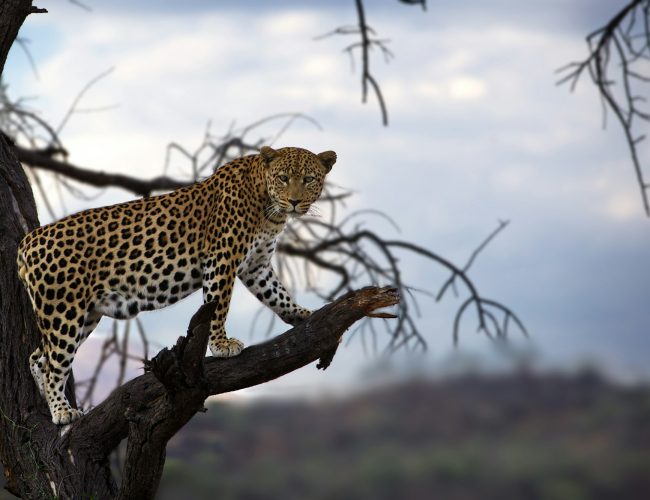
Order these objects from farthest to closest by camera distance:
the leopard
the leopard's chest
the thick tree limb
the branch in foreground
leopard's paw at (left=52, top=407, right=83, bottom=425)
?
the thick tree limb, leopard's paw at (left=52, top=407, right=83, bottom=425), the leopard's chest, the leopard, the branch in foreground

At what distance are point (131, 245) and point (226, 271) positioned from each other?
22.3 inches

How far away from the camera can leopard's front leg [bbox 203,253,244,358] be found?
203 inches

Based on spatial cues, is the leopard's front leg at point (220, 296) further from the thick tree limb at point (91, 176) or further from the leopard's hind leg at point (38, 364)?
the thick tree limb at point (91, 176)

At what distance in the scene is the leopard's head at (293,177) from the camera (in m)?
5.09

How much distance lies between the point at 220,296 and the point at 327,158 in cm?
86

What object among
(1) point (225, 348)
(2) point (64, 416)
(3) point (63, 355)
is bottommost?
(2) point (64, 416)

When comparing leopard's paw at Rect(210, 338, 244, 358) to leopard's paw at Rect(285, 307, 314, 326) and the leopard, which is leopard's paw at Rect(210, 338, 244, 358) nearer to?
the leopard

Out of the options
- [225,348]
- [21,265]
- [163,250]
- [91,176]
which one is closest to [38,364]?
[21,265]

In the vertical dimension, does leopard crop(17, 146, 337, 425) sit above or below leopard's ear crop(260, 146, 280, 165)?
below

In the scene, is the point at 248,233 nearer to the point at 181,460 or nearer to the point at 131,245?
the point at 131,245

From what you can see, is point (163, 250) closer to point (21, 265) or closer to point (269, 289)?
point (269, 289)

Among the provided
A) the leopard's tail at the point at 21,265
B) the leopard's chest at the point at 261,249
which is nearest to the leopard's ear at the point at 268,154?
the leopard's chest at the point at 261,249

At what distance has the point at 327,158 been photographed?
207 inches

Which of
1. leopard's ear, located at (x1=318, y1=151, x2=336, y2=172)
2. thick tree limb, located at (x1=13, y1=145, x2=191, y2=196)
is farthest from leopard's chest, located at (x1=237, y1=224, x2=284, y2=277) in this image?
thick tree limb, located at (x1=13, y1=145, x2=191, y2=196)
